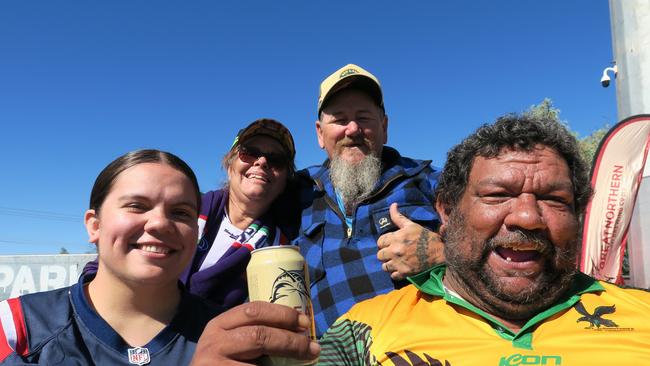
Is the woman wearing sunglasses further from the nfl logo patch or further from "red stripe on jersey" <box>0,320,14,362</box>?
"red stripe on jersey" <box>0,320,14,362</box>

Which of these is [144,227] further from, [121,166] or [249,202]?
[249,202]

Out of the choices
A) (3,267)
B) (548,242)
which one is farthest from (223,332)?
(3,267)

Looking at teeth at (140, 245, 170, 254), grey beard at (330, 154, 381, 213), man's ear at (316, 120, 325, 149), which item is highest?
man's ear at (316, 120, 325, 149)

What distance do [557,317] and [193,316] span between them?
1530 millimetres

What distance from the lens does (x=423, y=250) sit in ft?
8.08

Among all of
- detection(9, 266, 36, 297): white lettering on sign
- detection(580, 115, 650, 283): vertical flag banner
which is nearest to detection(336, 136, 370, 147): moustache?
detection(580, 115, 650, 283): vertical flag banner

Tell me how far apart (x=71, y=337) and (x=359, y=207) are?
1.76m

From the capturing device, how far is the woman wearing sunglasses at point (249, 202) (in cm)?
290

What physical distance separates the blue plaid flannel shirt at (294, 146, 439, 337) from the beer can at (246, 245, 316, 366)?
126 centimetres

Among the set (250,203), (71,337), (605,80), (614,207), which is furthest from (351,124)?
(605,80)

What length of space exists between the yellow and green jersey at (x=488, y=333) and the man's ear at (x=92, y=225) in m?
1.07

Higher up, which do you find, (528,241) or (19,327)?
(528,241)

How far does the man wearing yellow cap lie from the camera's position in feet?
8.34

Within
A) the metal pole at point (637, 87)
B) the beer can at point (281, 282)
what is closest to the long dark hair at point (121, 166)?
the beer can at point (281, 282)
